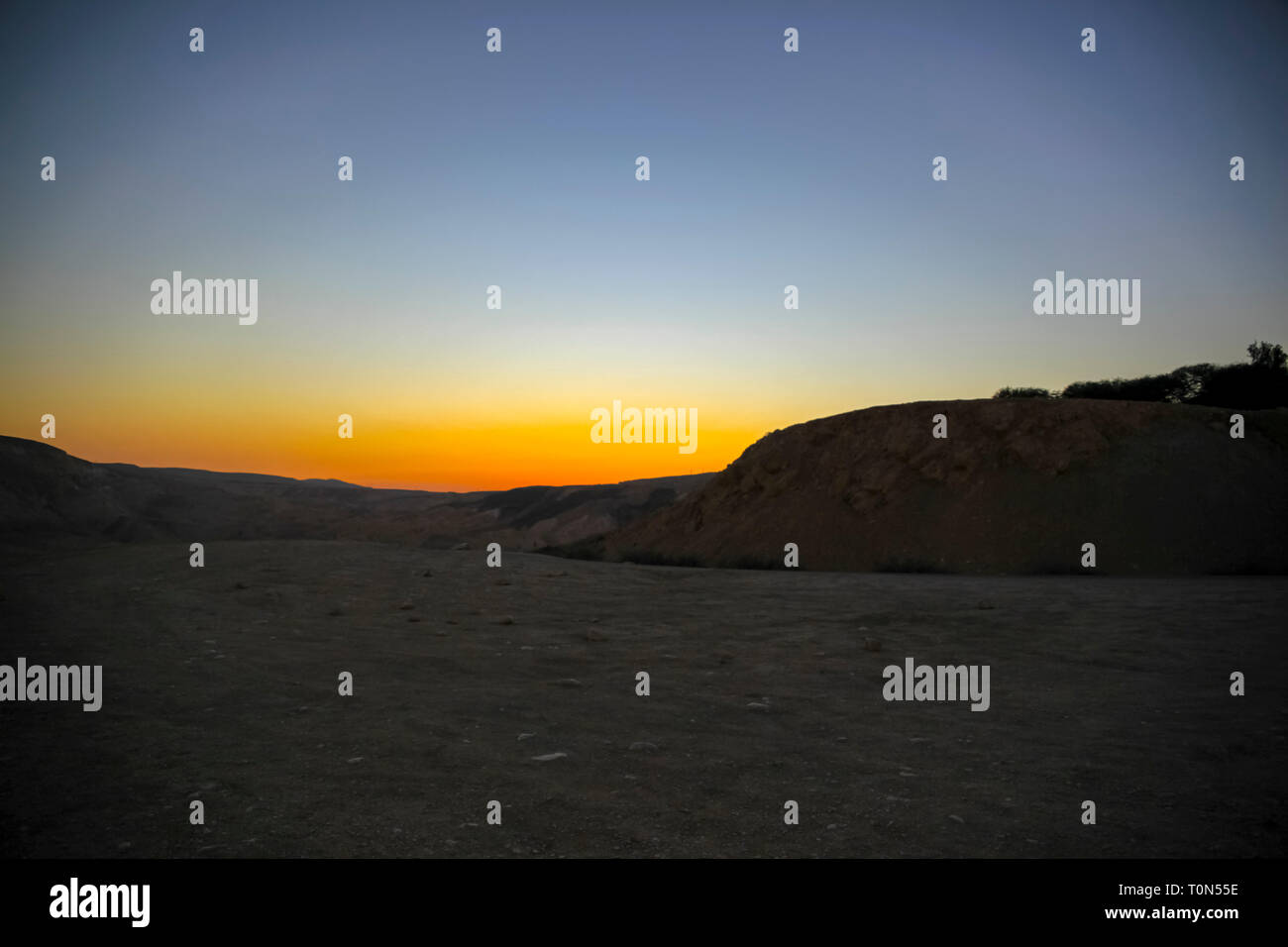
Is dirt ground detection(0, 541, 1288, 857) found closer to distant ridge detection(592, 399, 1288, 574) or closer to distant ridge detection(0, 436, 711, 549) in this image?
distant ridge detection(592, 399, 1288, 574)

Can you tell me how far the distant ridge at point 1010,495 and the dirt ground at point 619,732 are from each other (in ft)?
41.9

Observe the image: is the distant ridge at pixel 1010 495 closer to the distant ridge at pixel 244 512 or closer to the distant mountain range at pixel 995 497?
the distant mountain range at pixel 995 497

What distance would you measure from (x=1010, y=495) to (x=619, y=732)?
82.3ft

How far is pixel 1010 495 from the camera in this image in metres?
27.9

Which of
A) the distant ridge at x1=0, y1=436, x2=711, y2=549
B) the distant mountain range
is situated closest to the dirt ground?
the distant mountain range

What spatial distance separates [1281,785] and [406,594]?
1235cm

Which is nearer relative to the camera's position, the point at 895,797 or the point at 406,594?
the point at 895,797

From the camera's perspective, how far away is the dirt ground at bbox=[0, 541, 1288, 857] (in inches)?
177

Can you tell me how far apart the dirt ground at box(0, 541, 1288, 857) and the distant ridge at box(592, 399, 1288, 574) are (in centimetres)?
1277

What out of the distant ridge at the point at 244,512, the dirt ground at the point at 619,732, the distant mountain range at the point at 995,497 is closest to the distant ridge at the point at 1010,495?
the distant mountain range at the point at 995,497

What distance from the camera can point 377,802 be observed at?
485 cm

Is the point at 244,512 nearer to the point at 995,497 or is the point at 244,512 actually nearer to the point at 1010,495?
the point at 995,497
